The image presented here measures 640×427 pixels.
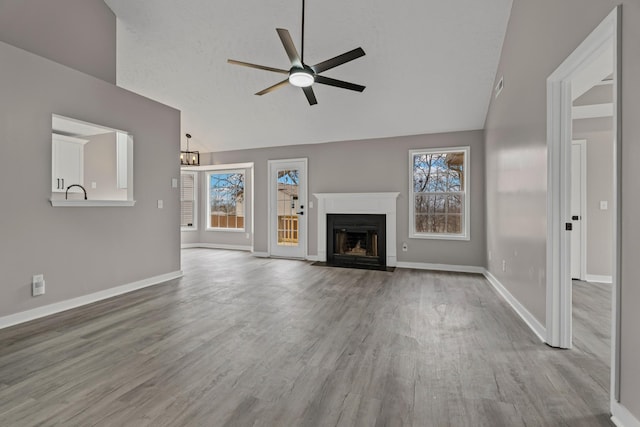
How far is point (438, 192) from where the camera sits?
5477 millimetres

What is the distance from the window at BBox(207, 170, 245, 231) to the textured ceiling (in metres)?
1.96

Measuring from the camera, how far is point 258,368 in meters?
2.04

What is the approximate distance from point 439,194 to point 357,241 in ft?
5.64

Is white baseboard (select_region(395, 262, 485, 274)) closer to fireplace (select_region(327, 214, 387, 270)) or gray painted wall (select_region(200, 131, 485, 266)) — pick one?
gray painted wall (select_region(200, 131, 485, 266))

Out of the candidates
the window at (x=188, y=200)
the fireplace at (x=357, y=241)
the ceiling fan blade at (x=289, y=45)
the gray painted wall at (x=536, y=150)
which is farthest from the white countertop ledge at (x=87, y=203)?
the gray painted wall at (x=536, y=150)

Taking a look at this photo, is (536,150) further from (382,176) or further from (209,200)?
(209,200)

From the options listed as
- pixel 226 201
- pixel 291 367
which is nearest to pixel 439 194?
pixel 291 367

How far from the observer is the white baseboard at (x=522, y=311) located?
2.56 metres

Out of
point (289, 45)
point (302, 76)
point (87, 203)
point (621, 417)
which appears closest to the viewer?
point (621, 417)

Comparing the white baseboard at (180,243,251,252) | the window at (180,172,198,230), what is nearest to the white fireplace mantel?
Result: the white baseboard at (180,243,251,252)

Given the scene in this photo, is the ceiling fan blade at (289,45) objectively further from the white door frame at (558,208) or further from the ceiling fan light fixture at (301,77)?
the white door frame at (558,208)

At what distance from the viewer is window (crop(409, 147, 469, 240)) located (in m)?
5.33

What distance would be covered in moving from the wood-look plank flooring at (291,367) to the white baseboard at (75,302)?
119 mm
